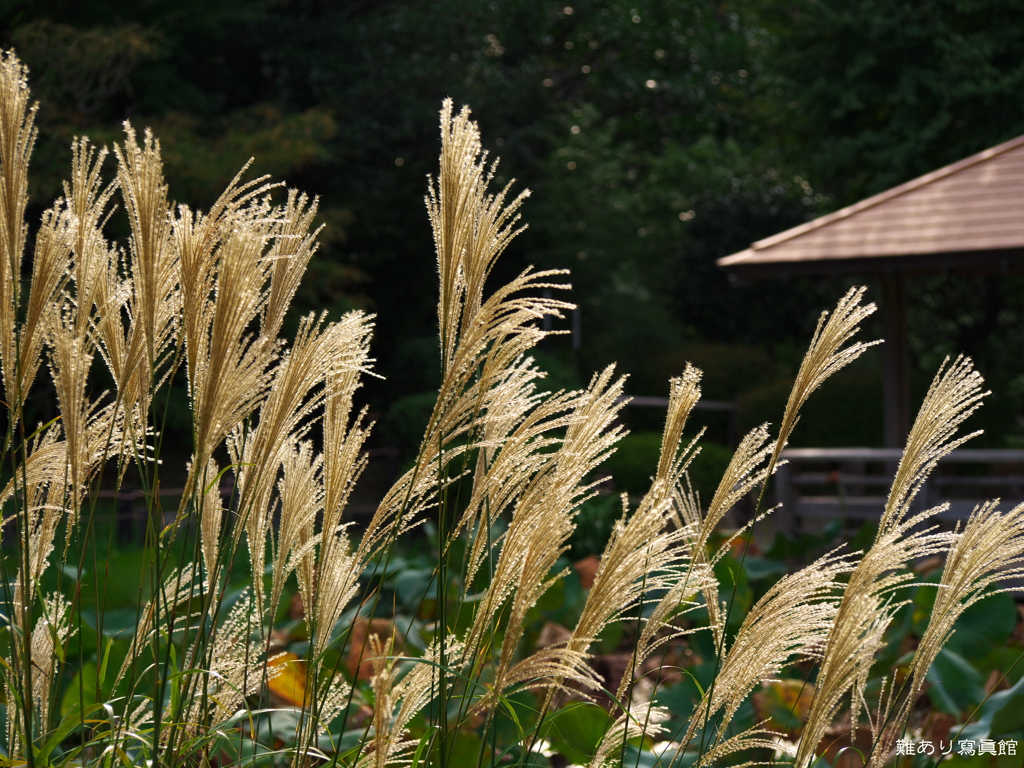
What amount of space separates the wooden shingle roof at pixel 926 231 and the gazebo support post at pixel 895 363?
508 mm

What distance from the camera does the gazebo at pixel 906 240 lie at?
7945 mm

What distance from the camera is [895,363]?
28.9ft

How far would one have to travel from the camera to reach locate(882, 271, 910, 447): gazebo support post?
28.9 ft

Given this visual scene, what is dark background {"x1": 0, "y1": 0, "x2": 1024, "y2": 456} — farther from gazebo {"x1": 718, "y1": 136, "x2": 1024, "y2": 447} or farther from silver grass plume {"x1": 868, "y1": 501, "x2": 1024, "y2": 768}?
silver grass plume {"x1": 868, "y1": 501, "x2": 1024, "y2": 768}

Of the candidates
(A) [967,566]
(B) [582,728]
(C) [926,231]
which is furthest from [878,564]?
(C) [926,231]

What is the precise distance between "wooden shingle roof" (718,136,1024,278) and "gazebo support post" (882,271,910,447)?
1.67 ft

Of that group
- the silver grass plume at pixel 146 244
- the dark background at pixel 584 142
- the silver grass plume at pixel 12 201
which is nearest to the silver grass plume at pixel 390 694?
the silver grass plume at pixel 146 244

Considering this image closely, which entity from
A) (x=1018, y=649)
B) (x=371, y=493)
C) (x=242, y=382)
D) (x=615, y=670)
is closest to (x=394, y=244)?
(x=371, y=493)

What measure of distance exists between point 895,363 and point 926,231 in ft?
3.85

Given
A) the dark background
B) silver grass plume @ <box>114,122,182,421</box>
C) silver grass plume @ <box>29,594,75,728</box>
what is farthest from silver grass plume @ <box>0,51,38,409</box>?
the dark background

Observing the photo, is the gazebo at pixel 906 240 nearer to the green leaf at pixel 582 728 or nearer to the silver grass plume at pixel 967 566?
the green leaf at pixel 582 728

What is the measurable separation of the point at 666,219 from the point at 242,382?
16428 millimetres

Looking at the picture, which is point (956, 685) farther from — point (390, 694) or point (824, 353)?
point (390, 694)

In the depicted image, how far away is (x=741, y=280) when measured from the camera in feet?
29.1
